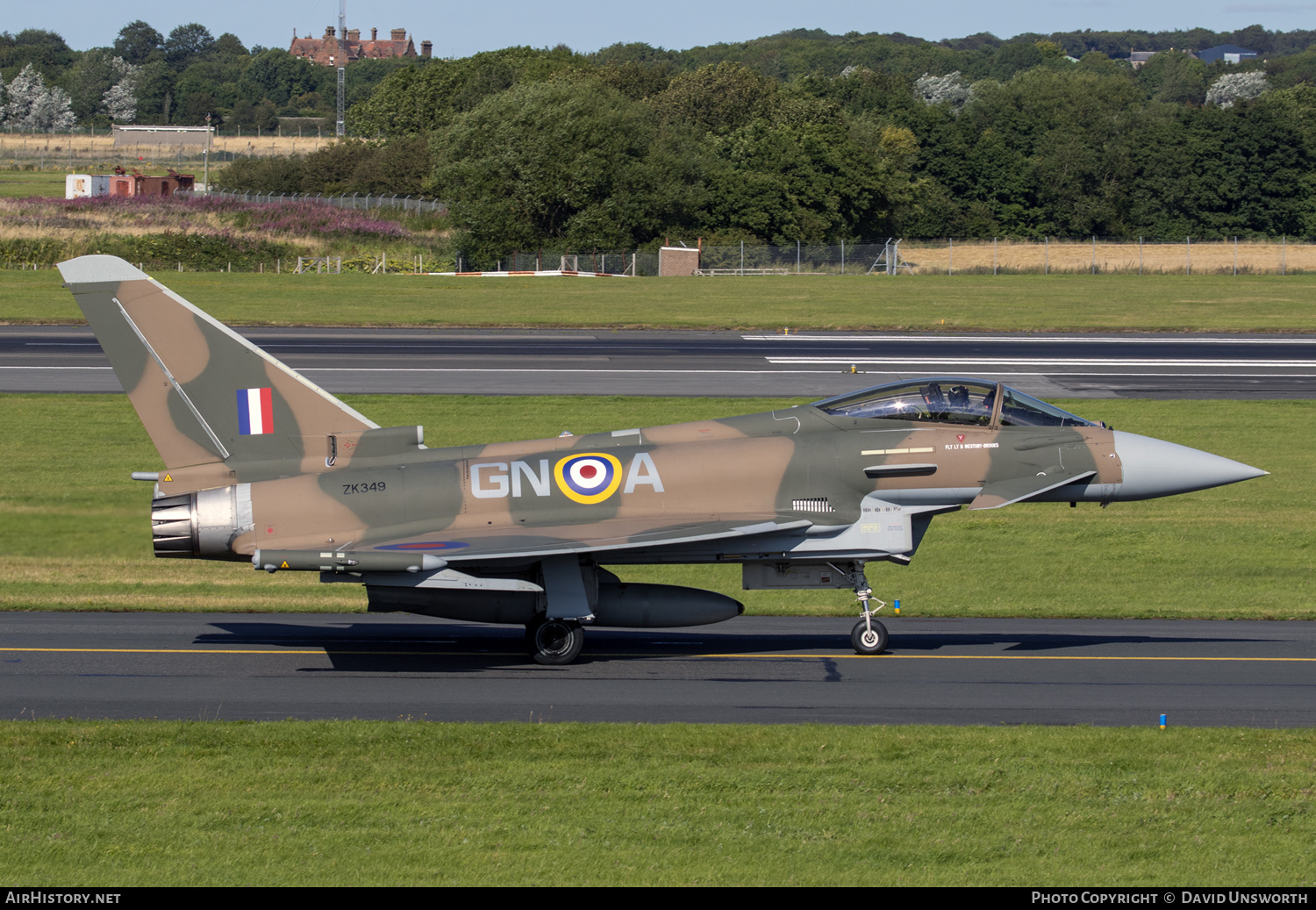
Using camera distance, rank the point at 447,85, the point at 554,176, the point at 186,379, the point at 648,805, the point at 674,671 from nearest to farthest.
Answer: the point at 648,805, the point at 674,671, the point at 186,379, the point at 554,176, the point at 447,85

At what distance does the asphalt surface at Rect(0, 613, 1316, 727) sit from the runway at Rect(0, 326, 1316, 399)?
18.4m

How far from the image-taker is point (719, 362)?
4325 centimetres

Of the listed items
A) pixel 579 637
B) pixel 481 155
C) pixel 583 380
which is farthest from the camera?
pixel 481 155

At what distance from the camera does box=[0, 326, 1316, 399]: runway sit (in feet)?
122

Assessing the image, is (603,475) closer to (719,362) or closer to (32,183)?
(719,362)

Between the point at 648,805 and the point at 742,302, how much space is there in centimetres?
5429

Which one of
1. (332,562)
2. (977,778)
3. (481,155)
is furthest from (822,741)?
(481,155)

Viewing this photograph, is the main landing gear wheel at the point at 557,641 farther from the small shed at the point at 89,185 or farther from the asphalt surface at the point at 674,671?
the small shed at the point at 89,185

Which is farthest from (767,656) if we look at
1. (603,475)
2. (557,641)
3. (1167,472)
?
(1167,472)

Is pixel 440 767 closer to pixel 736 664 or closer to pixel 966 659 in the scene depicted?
pixel 736 664

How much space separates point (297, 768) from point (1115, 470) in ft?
34.9

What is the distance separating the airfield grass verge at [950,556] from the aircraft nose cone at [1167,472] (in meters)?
3.38

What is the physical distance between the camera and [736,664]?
1619 centimetres

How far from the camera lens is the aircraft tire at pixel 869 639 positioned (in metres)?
16.2
